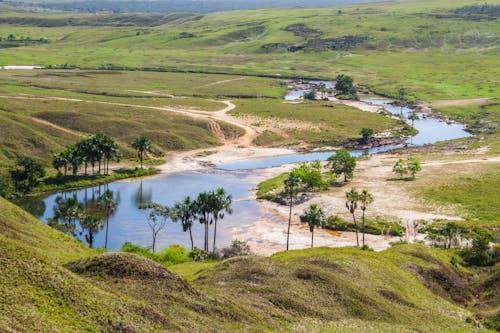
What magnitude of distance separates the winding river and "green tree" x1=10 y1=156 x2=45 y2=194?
4.67m

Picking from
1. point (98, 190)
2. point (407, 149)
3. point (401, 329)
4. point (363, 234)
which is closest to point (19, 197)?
point (98, 190)

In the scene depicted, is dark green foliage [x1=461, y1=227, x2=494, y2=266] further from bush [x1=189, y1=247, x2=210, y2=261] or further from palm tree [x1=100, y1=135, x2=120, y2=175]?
palm tree [x1=100, y1=135, x2=120, y2=175]

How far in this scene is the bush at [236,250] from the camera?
9819 centimetres

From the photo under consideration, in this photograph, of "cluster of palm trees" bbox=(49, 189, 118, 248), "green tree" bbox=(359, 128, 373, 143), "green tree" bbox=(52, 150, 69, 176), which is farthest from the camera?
"green tree" bbox=(359, 128, 373, 143)

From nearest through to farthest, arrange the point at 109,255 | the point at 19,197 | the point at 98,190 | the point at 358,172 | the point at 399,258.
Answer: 1. the point at 109,255
2. the point at 399,258
3. the point at 19,197
4. the point at 98,190
5. the point at 358,172

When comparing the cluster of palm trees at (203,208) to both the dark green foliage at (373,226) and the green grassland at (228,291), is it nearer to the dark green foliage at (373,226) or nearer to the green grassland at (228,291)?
the green grassland at (228,291)

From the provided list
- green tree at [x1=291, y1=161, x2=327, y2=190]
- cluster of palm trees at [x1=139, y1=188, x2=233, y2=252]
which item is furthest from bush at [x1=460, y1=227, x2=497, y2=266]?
green tree at [x1=291, y1=161, x2=327, y2=190]

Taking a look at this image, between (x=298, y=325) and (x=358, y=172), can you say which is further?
(x=358, y=172)

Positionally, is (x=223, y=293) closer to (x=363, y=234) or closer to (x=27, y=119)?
(x=363, y=234)

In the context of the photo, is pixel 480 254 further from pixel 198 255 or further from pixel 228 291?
pixel 228 291

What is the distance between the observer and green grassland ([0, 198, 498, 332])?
4734cm

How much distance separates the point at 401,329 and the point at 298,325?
10960 mm

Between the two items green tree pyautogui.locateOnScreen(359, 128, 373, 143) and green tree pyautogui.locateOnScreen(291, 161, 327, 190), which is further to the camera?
green tree pyautogui.locateOnScreen(359, 128, 373, 143)

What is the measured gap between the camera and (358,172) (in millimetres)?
152625
